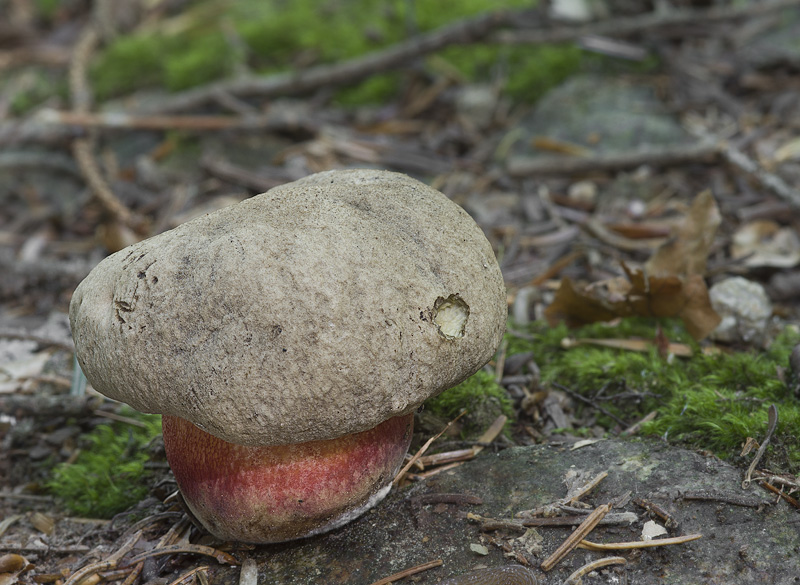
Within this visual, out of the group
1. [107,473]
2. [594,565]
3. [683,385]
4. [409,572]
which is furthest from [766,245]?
[107,473]

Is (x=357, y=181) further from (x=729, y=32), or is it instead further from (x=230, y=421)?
(x=729, y=32)

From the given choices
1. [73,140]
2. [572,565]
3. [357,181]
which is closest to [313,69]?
[73,140]

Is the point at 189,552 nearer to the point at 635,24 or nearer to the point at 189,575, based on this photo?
the point at 189,575

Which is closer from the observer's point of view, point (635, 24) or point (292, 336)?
point (292, 336)

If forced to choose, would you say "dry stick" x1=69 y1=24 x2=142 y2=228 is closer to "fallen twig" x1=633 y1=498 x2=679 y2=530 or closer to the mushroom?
the mushroom

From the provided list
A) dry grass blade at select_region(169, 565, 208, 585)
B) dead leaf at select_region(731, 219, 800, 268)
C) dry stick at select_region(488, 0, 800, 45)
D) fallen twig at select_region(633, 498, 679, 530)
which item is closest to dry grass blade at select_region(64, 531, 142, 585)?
dry grass blade at select_region(169, 565, 208, 585)

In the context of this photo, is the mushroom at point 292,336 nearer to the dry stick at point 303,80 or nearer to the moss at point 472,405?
the moss at point 472,405

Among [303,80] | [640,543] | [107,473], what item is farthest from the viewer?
[303,80]
